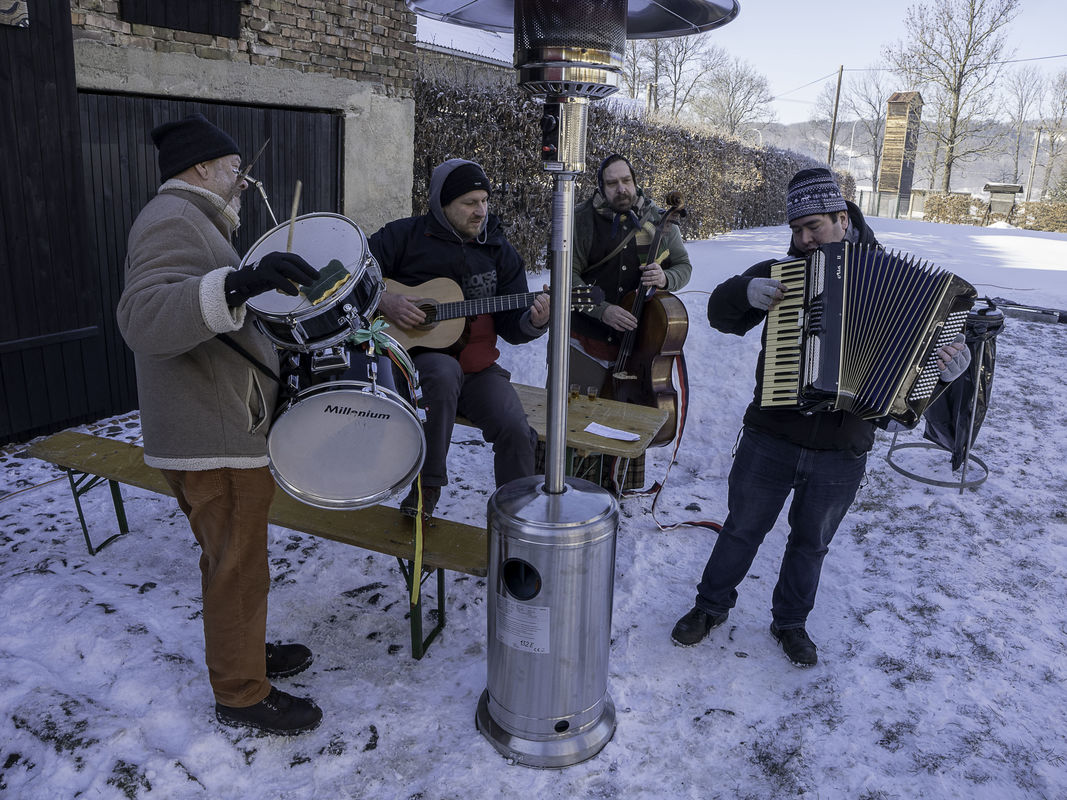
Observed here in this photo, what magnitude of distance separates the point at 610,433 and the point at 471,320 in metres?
0.95

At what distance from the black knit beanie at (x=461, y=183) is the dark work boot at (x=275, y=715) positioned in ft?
7.80

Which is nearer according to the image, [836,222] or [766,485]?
[836,222]

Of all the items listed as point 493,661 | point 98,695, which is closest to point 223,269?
point 493,661

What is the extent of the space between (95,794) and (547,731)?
1438 millimetres

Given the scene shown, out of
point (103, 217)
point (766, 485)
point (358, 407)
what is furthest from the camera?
point (103, 217)

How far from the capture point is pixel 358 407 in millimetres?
2309

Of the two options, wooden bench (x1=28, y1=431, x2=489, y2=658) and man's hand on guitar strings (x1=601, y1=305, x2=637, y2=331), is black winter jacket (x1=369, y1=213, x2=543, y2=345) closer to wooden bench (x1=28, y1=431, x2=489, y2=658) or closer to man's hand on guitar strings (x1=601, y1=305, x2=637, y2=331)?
man's hand on guitar strings (x1=601, y1=305, x2=637, y2=331)

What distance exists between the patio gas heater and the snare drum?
59cm

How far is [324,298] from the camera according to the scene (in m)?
2.16

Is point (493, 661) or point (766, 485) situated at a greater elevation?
point (766, 485)

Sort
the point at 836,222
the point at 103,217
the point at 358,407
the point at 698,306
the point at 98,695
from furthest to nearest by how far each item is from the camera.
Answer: the point at 698,306 → the point at 103,217 → the point at 836,222 → the point at 98,695 → the point at 358,407

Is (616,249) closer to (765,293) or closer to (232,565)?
(765,293)

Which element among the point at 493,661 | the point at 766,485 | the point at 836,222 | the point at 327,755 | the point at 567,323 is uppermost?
the point at 836,222

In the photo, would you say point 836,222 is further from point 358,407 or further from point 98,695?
point 98,695
